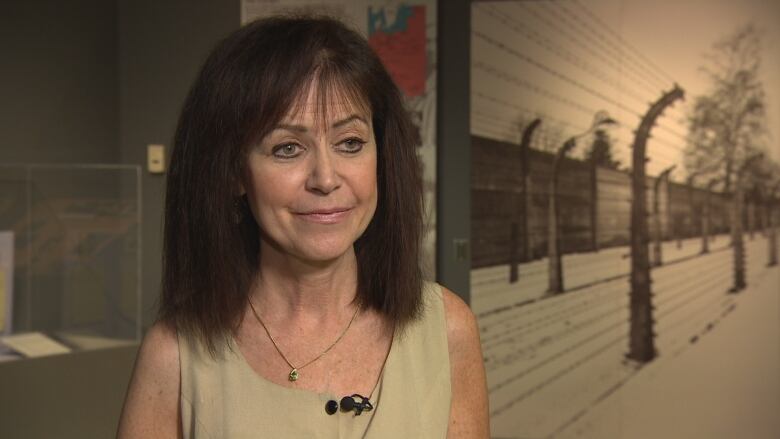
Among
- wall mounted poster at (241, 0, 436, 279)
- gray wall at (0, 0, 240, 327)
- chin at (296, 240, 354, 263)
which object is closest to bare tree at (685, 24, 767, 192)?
wall mounted poster at (241, 0, 436, 279)

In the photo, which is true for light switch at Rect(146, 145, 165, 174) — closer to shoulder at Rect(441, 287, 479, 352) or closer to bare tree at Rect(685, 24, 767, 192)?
bare tree at Rect(685, 24, 767, 192)

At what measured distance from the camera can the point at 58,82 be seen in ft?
11.3

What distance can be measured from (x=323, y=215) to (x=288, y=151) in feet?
0.36

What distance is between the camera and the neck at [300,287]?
1317 millimetres

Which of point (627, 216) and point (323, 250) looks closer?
point (323, 250)

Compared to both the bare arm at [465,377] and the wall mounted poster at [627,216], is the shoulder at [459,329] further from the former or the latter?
the wall mounted poster at [627,216]

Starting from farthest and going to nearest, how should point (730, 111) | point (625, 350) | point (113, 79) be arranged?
point (113, 79)
point (625, 350)
point (730, 111)

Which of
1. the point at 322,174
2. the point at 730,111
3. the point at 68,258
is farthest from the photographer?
the point at 730,111

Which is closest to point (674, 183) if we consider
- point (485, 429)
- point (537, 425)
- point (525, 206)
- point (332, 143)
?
point (525, 206)

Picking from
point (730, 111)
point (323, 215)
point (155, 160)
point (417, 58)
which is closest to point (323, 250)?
point (323, 215)

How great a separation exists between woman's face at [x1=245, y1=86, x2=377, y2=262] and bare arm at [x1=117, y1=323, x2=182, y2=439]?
261 mm

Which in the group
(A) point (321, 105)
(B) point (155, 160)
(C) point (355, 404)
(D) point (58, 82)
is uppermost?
(D) point (58, 82)

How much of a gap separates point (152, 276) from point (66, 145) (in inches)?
28.7

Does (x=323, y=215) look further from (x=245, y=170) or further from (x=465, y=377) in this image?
(x=465, y=377)
